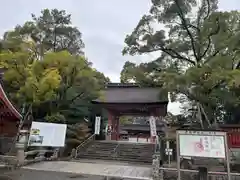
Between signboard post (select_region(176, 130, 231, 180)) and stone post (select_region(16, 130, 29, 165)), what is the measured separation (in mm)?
7578

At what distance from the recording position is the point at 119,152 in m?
17.3

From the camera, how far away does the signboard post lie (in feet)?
26.6

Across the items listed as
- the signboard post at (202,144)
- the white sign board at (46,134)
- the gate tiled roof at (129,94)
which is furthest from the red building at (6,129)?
the signboard post at (202,144)

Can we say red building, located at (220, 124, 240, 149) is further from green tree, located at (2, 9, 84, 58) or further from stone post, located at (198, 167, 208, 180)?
green tree, located at (2, 9, 84, 58)

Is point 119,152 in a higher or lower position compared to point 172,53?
lower

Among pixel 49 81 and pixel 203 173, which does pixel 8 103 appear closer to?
pixel 49 81

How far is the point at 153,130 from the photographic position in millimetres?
17578

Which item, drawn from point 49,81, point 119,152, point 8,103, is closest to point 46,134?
point 8,103

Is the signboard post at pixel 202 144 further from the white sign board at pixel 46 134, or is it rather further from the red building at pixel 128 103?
the red building at pixel 128 103

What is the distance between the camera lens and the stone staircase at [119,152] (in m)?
16.2

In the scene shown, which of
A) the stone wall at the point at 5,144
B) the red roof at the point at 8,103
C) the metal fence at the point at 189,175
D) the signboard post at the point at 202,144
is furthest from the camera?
the stone wall at the point at 5,144

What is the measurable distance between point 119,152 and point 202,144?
9753 millimetres

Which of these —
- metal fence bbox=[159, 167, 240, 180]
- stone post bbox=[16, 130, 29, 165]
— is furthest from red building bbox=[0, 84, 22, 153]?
metal fence bbox=[159, 167, 240, 180]

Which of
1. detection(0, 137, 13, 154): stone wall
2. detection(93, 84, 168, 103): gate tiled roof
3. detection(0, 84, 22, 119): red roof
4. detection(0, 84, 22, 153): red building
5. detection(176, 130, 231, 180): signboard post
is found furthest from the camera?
detection(93, 84, 168, 103): gate tiled roof
